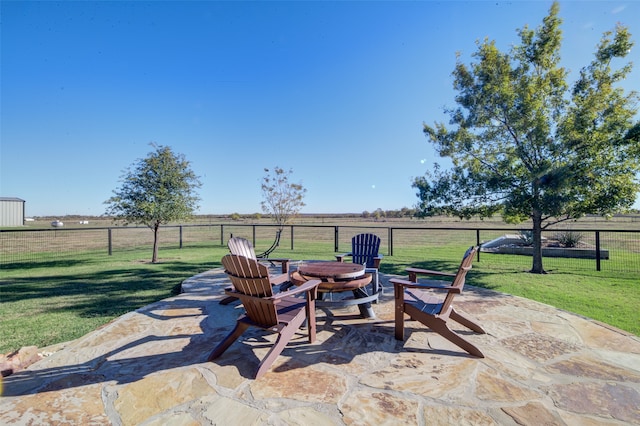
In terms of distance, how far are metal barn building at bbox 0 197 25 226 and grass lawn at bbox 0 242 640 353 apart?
4418 centimetres

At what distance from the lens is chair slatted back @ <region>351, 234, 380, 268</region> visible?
17.1 ft

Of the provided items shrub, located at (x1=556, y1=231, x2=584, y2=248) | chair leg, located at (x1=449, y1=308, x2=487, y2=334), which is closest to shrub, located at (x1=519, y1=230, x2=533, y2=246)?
shrub, located at (x1=556, y1=231, x2=584, y2=248)

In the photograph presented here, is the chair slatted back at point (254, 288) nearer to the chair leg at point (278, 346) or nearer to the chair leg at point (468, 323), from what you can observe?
the chair leg at point (278, 346)

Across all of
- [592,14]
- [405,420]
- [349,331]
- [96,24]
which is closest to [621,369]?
[405,420]

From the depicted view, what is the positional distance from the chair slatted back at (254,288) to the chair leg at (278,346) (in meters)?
0.11

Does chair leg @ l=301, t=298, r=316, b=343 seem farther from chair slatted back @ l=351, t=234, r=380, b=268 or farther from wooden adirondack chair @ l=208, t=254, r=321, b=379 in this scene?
chair slatted back @ l=351, t=234, r=380, b=268

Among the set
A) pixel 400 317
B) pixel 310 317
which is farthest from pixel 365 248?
pixel 310 317

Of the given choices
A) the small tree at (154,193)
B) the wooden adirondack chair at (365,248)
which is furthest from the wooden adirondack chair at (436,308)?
the small tree at (154,193)

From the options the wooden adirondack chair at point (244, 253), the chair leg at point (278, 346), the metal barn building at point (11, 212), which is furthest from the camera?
the metal barn building at point (11, 212)

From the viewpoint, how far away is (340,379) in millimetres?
2104

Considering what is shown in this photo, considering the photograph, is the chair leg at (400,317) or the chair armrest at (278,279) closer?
the chair leg at (400,317)

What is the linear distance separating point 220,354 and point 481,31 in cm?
829

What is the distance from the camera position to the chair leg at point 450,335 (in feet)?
8.00

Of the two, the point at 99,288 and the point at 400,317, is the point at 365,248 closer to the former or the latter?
the point at 400,317
